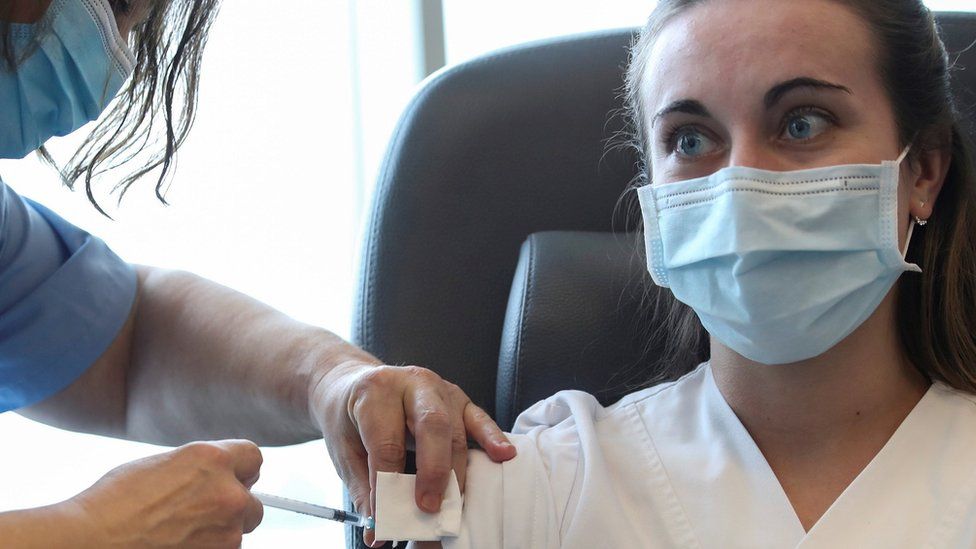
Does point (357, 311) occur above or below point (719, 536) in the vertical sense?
above

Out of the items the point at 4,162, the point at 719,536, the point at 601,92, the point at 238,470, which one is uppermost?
the point at 601,92

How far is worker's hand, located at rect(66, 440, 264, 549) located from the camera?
1.04 metres

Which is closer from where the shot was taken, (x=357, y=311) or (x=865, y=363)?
(x=865, y=363)

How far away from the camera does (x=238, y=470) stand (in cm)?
112

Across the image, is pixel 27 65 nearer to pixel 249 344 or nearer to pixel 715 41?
pixel 249 344

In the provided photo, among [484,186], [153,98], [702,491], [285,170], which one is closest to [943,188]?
[702,491]

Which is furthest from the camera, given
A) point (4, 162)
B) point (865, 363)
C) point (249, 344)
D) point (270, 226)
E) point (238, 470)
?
point (270, 226)

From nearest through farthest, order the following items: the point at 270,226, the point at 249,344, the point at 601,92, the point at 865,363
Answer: the point at 865,363, the point at 249,344, the point at 601,92, the point at 270,226

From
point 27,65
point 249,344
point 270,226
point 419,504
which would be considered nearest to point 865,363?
point 419,504

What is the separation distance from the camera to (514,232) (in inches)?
60.9

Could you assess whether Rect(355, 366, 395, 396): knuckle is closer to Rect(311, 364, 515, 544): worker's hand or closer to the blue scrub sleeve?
Rect(311, 364, 515, 544): worker's hand

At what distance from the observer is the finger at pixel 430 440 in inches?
45.3

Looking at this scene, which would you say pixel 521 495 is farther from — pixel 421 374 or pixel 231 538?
pixel 231 538

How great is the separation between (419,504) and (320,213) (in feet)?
4.78
